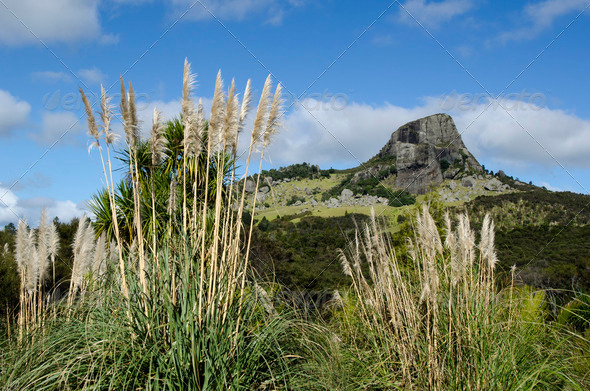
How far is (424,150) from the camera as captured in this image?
93.7ft

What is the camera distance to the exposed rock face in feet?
76.9

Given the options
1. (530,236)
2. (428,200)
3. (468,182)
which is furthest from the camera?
(468,182)

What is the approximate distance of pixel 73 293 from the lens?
16.6 feet

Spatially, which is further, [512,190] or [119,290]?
[512,190]

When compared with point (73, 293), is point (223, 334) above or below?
below

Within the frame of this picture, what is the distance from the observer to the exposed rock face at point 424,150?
23.4m

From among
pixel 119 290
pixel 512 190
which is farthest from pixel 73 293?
pixel 512 190

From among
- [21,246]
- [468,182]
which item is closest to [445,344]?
[21,246]

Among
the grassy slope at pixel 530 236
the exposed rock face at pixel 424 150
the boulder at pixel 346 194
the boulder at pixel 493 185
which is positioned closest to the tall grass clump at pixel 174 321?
the grassy slope at pixel 530 236

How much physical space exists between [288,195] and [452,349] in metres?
25.0

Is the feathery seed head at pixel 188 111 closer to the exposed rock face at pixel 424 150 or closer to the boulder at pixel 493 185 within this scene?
the exposed rock face at pixel 424 150

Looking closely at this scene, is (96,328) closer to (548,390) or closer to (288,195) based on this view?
(548,390)

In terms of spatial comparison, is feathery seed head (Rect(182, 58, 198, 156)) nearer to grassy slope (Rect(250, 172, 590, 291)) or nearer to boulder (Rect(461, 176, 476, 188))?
grassy slope (Rect(250, 172, 590, 291))

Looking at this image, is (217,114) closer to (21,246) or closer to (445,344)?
(445,344)
